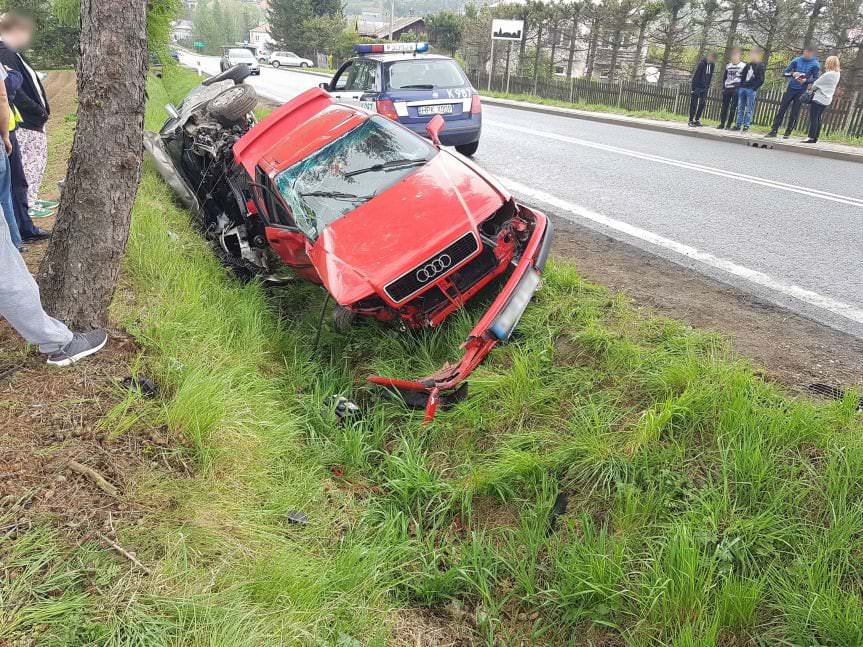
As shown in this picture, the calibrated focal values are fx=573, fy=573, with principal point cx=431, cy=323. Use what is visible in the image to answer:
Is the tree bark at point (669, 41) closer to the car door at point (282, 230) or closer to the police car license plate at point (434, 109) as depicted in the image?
→ the police car license plate at point (434, 109)

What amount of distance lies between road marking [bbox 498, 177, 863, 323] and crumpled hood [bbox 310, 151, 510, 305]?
1.83 meters

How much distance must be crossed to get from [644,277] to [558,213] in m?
2.00

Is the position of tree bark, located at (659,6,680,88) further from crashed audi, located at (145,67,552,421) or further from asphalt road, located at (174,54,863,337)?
crashed audi, located at (145,67,552,421)

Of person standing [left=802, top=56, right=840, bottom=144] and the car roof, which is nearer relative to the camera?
the car roof

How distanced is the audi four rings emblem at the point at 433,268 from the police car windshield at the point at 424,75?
18.8 ft

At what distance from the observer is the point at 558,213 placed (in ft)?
20.5

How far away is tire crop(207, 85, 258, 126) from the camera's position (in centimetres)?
666

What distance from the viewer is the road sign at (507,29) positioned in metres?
22.5

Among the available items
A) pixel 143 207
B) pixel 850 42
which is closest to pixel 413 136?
pixel 143 207

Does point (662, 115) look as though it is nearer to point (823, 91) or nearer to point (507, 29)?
point (823, 91)

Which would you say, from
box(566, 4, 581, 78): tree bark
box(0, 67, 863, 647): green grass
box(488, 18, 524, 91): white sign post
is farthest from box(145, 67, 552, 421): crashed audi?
box(566, 4, 581, 78): tree bark

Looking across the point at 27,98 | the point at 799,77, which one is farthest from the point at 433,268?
the point at 799,77

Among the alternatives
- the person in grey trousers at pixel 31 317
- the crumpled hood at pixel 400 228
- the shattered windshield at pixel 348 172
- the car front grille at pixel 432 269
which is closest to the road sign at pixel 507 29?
the shattered windshield at pixel 348 172

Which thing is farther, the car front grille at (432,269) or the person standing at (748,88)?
the person standing at (748,88)
